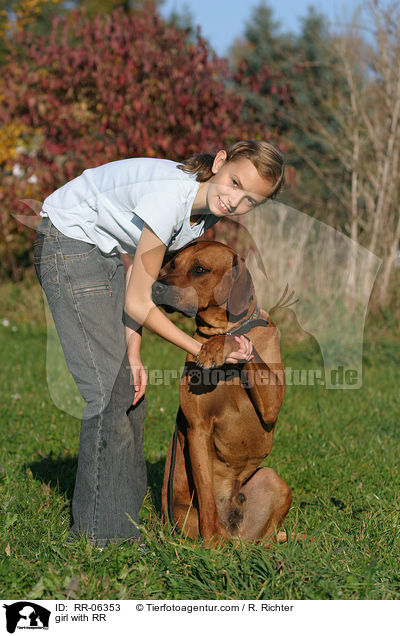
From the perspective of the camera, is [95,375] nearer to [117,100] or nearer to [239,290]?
[239,290]

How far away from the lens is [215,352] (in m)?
2.59

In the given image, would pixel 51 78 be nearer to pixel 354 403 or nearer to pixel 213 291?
pixel 354 403

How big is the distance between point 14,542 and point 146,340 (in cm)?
453

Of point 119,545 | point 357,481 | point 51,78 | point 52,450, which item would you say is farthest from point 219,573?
point 51,78

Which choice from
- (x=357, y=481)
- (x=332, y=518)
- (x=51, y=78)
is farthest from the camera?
(x=51, y=78)

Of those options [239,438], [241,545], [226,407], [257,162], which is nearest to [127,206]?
[257,162]

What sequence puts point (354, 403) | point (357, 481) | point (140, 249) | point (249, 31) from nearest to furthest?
point (140, 249) → point (357, 481) → point (354, 403) → point (249, 31)

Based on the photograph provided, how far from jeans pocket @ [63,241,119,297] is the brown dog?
0.80 feet

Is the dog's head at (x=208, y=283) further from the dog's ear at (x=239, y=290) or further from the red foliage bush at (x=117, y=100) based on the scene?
the red foliage bush at (x=117, y=100)

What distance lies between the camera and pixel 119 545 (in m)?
2.68
